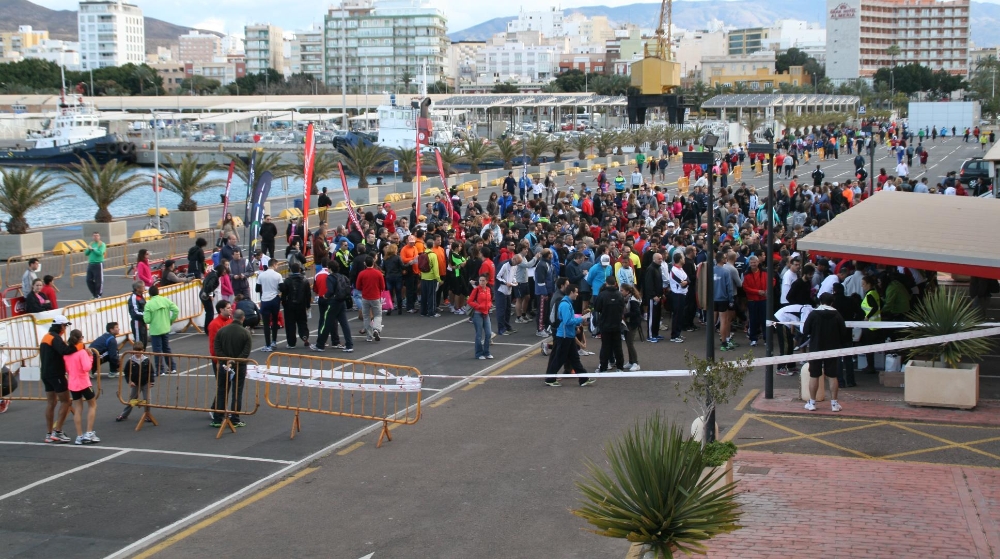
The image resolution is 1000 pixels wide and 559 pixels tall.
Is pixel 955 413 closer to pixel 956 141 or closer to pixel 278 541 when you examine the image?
pixel 278 541

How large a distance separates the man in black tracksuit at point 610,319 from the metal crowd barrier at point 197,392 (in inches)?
193

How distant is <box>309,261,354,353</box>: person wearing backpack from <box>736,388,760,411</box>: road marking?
21.4ft

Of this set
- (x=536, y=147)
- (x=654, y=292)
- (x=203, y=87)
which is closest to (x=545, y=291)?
(x=654, y=292)

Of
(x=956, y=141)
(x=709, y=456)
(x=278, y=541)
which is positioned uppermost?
(x=956, y=141)

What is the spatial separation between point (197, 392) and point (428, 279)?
661 cm

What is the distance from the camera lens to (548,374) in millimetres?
14328

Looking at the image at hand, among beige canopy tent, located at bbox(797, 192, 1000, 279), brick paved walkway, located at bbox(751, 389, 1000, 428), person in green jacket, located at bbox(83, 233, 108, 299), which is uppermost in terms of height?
beige canopy tent, located at bbox(797, 192, 1000, 279)

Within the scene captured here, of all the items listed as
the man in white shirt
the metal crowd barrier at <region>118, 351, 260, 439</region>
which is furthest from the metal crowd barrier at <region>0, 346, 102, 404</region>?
the man in white shirt

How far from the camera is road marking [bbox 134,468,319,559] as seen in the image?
28.8ft

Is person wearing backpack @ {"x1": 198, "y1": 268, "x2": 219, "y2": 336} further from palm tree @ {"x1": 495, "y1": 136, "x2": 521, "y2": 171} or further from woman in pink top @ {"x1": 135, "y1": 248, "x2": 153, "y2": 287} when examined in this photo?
palm tree @ {"x1": 495, "y1": 136, "x2": 521, "y2": 171}

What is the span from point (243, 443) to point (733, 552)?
608 cm

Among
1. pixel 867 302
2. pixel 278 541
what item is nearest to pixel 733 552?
pixel 278 541

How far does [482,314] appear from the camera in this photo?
52.3ft

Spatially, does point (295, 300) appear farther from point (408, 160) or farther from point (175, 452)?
point (408, 160)
